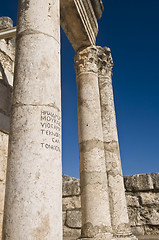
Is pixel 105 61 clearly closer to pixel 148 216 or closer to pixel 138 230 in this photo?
pixel 148 216

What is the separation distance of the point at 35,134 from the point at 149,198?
21.2 feet

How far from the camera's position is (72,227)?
856cm

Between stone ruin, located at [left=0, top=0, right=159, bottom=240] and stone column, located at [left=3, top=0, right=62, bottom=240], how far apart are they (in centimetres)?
1

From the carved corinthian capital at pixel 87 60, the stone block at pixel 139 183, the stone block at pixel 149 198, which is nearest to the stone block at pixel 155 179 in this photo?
the stone block at pixel 139 183

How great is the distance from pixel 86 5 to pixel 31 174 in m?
6.48

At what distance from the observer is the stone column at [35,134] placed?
281 cm

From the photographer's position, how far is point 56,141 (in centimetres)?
341

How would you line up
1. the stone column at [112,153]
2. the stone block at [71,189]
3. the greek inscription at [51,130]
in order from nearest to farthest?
the greek inscription at [51,130] → the stone column at [112,153] → the stone block at [71,189]

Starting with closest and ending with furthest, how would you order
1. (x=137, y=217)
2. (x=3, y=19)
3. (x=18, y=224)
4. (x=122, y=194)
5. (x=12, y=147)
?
(x=18, y=224)
(x=12, y=147)
(x=122, y=194)
(x=3, y=19)
(x=137, y=217)

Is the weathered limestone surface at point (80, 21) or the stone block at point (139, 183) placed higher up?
the weathered limestone surface at point (80, 21)

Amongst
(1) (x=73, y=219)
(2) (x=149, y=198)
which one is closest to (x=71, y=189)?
(1) (x=73, y=219)

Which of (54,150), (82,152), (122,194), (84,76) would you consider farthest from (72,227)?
(54,150)

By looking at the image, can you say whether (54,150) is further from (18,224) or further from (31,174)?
(18,224)

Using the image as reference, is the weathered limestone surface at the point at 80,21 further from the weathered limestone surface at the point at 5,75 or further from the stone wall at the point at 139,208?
the stone wall at the point at 139,208
